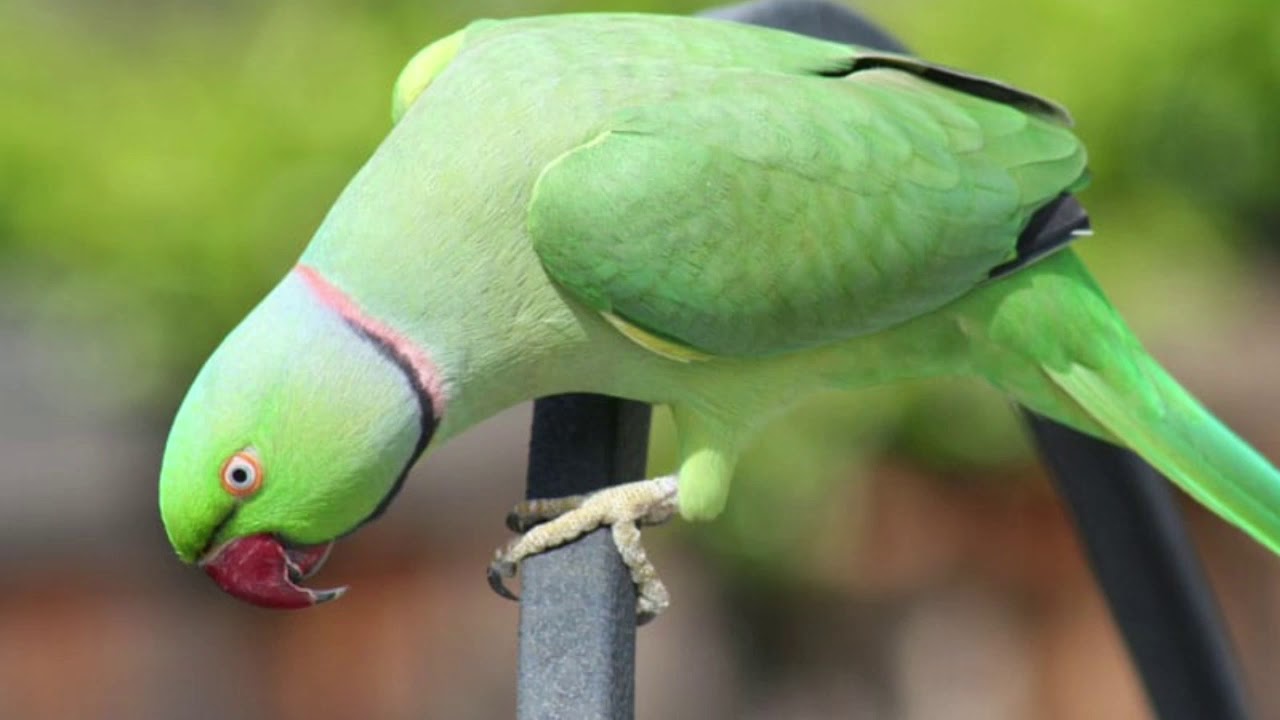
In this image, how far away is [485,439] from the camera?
166 inches

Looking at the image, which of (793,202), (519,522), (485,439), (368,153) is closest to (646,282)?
(793,202)

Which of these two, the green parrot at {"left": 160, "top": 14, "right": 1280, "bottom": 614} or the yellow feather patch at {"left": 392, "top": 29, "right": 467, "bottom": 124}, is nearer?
the green parrot at {"left": 160, "top": 14, "right": 1280, "bottom": 614}

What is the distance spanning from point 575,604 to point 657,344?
13.5 inches

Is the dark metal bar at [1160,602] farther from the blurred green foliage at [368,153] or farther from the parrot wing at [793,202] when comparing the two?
the blurred green foliage at [368,153]

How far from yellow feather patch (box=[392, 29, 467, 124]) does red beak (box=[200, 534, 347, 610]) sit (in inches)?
20.9

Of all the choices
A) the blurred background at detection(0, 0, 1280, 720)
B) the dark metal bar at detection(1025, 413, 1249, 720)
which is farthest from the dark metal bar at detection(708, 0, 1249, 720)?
the blurred background at detection(0, 0, 1280, 720)

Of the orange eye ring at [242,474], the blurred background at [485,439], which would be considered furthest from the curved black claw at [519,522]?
the blurred background at [485,439]

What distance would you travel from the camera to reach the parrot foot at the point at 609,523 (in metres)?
1.95

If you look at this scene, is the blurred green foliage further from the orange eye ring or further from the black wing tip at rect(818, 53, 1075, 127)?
the orange eye ring

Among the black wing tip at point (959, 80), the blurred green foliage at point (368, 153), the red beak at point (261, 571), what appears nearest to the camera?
the red beak at point (261, 571)

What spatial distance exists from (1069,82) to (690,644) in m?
1.50

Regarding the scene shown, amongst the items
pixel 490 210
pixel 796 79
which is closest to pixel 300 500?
pixel 490 210

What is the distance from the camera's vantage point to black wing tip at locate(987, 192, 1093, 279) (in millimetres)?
2145

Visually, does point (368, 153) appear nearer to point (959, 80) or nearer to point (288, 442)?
point (959, 80)
